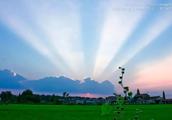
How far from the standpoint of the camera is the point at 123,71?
3645 millimetres

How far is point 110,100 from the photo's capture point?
12.8 ft

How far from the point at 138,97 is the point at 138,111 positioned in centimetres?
69

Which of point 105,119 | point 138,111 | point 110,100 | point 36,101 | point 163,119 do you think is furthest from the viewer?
point 36,101

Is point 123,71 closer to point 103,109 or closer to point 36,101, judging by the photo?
point 103,109

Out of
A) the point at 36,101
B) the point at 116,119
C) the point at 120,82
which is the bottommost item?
the point at 116,119

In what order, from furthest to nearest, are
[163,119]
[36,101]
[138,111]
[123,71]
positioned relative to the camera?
[36,101]
[163,119]
[123,71]
[138,111]

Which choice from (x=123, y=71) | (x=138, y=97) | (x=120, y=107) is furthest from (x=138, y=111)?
(x=138, y=97)

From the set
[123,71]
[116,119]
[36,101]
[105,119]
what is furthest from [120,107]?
[36,101]

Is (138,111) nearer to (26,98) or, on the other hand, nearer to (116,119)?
(116,119)

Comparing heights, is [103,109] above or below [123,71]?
below

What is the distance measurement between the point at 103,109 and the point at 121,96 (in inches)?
15.8

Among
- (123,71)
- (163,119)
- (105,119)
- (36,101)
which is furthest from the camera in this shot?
(36,101)

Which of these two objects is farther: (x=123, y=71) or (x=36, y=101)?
(x=36, y=101)

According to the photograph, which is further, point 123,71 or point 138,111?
point 123,71
